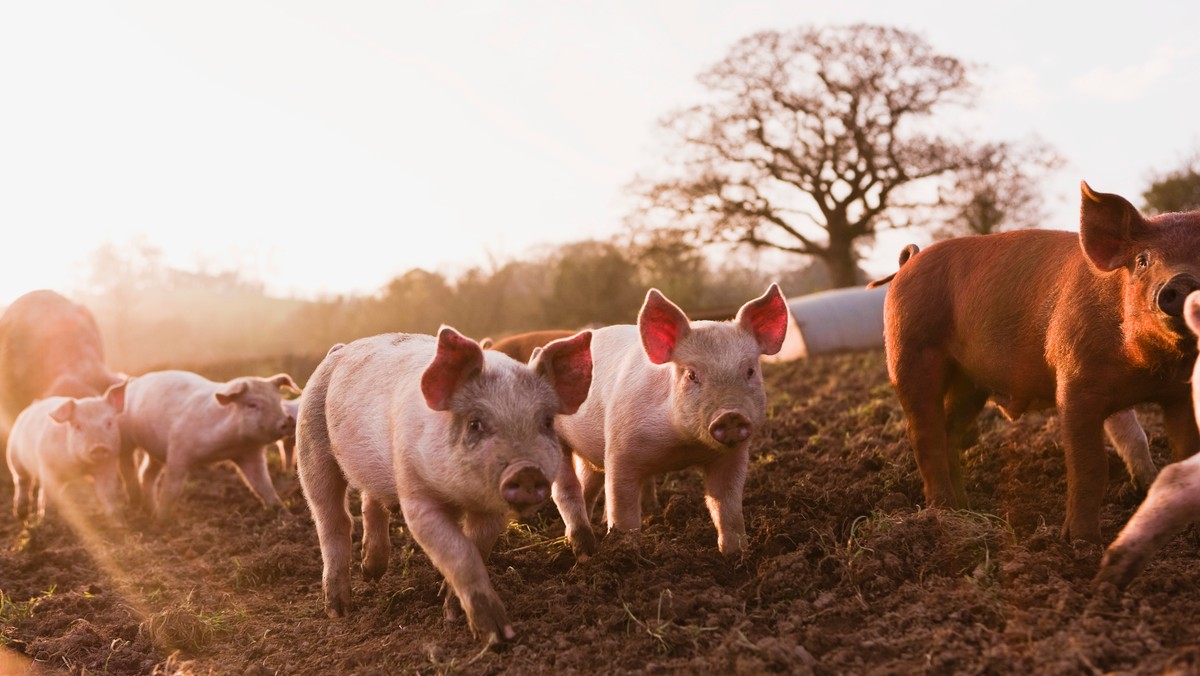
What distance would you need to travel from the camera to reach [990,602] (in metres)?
3.31

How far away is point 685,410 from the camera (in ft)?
14.6

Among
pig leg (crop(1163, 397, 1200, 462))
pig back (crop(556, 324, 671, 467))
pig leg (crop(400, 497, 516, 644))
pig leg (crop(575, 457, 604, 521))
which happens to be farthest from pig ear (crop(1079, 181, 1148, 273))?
pig leg (crop(575, 457, 604, 521))

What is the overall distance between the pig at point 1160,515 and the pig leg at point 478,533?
7.60 ft

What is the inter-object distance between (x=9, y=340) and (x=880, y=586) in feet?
40.7

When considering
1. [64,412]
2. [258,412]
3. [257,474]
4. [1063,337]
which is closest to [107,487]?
[64,412]

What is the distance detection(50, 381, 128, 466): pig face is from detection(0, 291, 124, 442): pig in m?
2.90

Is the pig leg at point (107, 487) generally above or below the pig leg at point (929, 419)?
below

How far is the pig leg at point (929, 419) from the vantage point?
15.7 ft

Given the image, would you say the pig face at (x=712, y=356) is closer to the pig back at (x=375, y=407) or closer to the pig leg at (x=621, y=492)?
the pig leg at (x=621, y=492)

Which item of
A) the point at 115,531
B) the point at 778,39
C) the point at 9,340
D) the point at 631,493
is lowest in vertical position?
the point at 115,531

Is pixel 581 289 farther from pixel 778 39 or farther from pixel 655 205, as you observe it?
pixel 778 39

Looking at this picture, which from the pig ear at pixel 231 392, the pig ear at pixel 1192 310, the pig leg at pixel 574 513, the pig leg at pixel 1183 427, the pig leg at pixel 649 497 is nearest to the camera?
the pig ear at pixel 1192 310

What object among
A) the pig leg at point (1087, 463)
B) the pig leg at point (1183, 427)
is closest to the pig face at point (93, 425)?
the pig leg at point (1087, 463)

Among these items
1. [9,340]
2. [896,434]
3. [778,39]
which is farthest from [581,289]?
[896,434]
